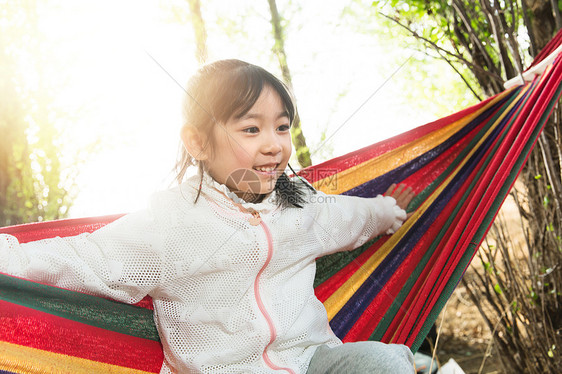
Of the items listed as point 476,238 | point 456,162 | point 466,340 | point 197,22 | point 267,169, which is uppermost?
point 197,22

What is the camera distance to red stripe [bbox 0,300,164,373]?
1.05 meters

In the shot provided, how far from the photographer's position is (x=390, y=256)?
4.99ft

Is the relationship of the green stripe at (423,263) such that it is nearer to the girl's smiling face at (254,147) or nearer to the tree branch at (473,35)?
the tree branch at (473,35)

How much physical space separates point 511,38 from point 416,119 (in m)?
3.29

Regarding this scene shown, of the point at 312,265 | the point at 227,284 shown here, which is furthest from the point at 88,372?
the point at 312,265

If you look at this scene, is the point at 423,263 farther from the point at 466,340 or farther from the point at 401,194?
the point at 466,340

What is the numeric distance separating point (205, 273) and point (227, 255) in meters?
0.06

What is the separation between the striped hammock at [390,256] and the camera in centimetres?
109

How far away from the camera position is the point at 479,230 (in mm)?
1332

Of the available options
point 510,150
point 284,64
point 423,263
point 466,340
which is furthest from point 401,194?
point 466,340

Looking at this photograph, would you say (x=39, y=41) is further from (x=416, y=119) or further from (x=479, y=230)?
(x=416, y=119)

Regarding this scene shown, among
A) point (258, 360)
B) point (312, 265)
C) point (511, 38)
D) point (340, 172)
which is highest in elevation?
point (511, 38)

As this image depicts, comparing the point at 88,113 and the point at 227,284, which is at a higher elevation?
the point at 88,113

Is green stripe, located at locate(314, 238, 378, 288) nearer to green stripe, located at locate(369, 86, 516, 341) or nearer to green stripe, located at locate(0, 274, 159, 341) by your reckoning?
green stripe, located at locate(369, 86, 516, 341)
